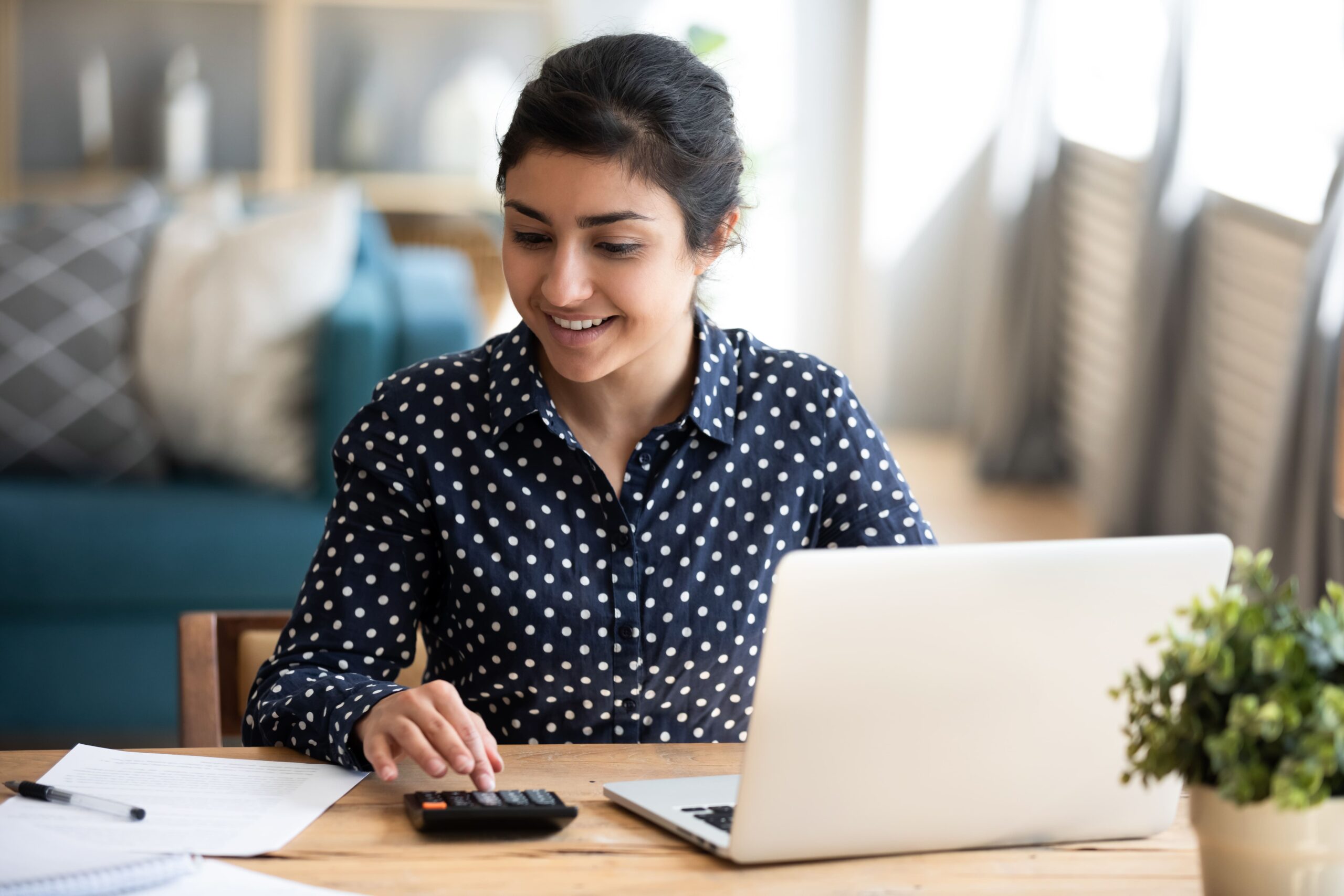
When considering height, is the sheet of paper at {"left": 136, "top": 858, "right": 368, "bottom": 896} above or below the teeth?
below

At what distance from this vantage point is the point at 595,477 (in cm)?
138

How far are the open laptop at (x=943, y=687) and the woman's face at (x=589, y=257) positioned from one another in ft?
1.60

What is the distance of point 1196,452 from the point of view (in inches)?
136

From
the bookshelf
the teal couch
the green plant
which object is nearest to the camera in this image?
A: the green plant

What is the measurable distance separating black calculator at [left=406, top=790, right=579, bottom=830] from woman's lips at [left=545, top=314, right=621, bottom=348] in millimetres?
434

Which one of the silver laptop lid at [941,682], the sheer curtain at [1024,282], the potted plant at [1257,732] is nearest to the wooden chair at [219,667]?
the silver laptop lid at [941,682]

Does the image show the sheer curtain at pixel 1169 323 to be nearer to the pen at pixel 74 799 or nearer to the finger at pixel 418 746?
the finger at pixel 418 746

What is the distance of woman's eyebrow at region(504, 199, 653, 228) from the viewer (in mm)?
1314

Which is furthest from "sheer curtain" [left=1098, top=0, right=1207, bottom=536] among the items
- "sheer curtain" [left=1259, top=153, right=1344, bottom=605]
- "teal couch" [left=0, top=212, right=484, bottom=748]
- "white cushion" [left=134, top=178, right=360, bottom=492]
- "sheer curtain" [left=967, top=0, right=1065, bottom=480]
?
"white cushion" [left=134, top=178, right=360, bottom=492]

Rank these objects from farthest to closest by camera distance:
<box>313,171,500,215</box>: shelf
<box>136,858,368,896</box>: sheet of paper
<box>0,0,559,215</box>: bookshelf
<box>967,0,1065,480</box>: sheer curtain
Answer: <box>313,171,500,215</box>: shelf < <box>0,0,559,215</box>: bookshelf < <box>967,0,1065,480</box>: sheer curtain < <box>136,858,368,896</box>: sheet of paper

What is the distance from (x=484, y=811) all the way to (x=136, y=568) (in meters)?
1.82

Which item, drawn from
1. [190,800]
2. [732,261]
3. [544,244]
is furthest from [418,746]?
[732,261]

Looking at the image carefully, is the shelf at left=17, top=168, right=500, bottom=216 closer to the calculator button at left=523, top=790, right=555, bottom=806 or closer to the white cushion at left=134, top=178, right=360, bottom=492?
the white cushion at left=134, top=178, right=360, bottom=492

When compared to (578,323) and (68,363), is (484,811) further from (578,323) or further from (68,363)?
(68,363)
